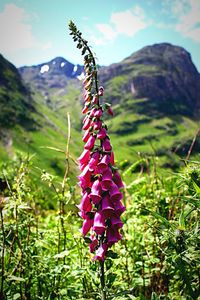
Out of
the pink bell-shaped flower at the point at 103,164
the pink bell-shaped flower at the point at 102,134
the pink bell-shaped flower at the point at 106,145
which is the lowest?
the pink bell-shaped flower at the point at 103,164

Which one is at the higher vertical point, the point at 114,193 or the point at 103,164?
the point at 103,164

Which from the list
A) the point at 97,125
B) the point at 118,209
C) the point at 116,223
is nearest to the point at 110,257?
the point at 116,223

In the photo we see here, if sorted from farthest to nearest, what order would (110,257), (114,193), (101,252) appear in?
(114,193) < (110,257) < (101,252)

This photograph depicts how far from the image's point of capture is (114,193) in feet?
11.5

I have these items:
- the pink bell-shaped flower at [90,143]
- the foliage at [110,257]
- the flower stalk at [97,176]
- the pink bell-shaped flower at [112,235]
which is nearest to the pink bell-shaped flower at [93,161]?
the flower stalk at [97,176]

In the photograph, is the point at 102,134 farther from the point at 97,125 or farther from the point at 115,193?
the point at 115,193

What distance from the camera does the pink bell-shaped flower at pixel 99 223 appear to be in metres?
3.35

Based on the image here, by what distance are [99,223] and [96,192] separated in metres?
0.32

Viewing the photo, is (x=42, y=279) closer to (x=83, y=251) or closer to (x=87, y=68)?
(x=83, y=251)

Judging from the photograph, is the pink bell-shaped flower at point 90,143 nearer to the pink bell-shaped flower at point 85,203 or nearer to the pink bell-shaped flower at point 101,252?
the pink bell-shaped flower at point 85,203

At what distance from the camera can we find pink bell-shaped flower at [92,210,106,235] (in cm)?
335

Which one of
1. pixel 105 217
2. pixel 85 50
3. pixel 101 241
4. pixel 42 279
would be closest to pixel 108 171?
pixel 105 217

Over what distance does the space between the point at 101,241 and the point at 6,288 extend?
148cm

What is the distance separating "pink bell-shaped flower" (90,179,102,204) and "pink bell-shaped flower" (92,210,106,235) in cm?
13
